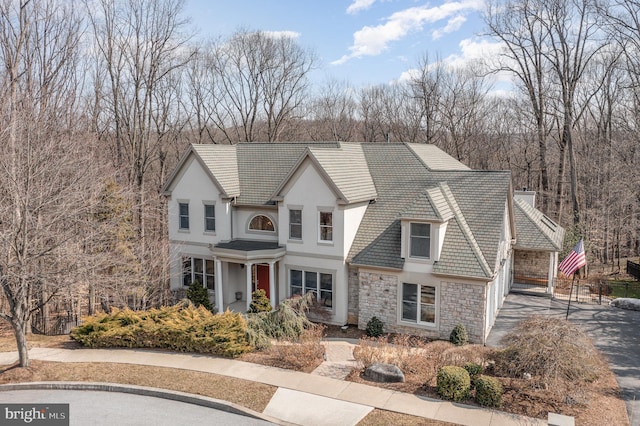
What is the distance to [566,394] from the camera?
1138cm

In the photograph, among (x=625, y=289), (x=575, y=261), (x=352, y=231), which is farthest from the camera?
(x=625, y=289)

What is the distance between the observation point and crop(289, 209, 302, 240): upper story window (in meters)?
20.7

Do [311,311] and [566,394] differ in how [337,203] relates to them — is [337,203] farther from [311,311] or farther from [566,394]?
[566,394]

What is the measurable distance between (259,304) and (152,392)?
25.1 feet

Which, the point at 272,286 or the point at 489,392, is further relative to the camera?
the point at 272,286

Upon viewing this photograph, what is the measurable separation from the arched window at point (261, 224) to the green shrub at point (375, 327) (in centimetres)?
701

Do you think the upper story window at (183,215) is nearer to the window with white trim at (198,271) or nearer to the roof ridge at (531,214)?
the window with white trim at (198,271)

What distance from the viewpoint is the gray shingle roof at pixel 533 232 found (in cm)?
2288

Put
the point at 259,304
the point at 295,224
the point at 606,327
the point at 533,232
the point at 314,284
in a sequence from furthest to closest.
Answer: the point at 533,232 → the point at 295,224 → the point at 314,284 → the point at 259,304 → the point at 606,327

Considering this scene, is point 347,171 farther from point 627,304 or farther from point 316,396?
point 627,304

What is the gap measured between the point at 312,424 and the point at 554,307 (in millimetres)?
15271

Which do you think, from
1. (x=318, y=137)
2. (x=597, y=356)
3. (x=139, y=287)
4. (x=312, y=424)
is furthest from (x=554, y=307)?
(x=318, y=137)

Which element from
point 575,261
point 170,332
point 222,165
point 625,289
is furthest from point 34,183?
point 625,289

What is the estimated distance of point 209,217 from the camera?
915 inches
